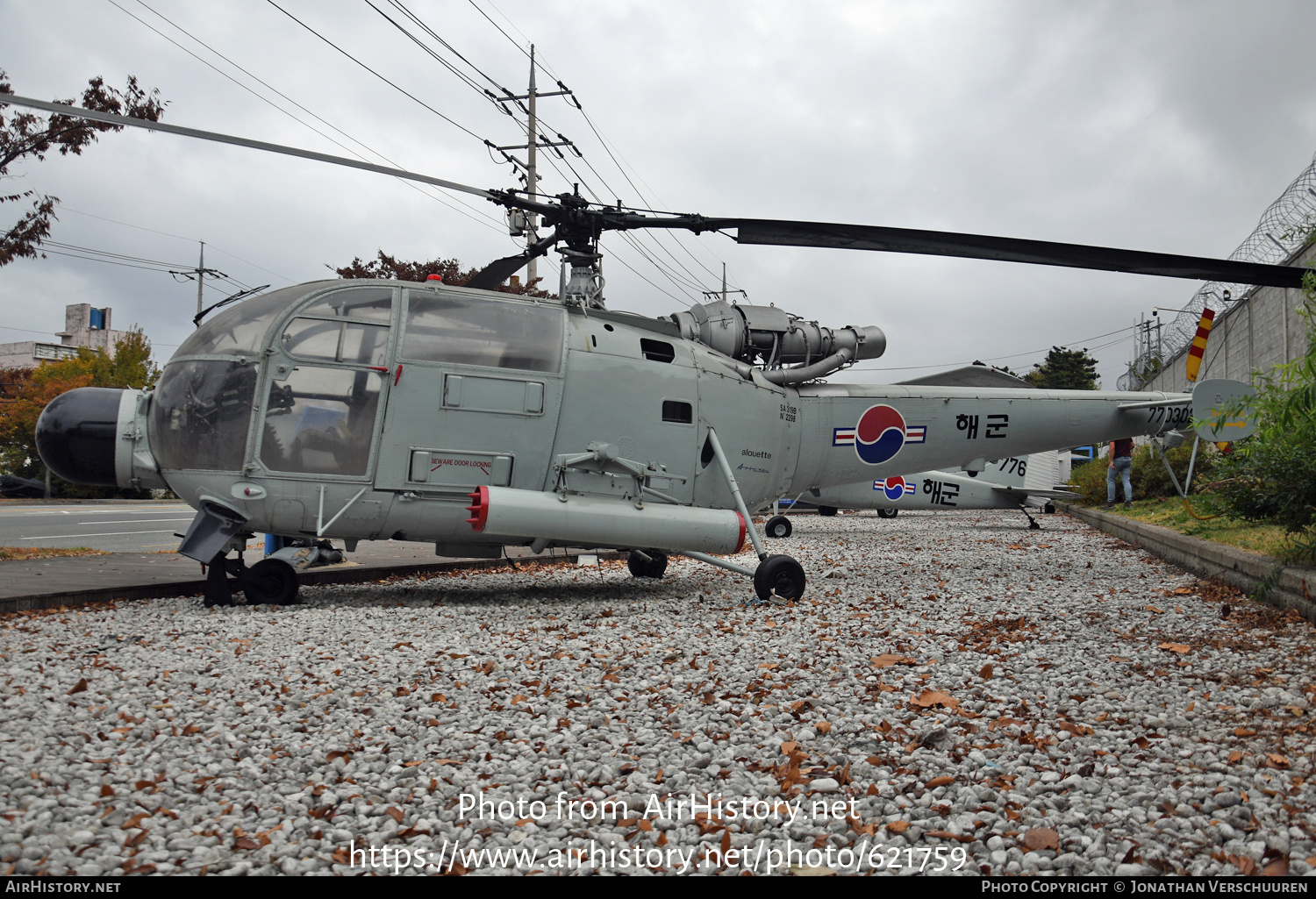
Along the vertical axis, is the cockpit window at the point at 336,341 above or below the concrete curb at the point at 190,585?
above

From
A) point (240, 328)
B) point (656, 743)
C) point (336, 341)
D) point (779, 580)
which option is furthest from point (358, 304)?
point (656, 743)

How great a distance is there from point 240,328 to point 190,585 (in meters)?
2.41

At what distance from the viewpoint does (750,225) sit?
256 inches

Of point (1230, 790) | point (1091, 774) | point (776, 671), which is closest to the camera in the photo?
point (1230, 790)

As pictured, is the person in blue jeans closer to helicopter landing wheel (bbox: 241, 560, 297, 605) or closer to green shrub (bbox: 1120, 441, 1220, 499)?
green shrub (bbox: 1120, 441, 1220, 499)

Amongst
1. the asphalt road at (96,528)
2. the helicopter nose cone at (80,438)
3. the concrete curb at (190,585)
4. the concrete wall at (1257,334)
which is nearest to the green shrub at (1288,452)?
the concrete wall at (1257,334)

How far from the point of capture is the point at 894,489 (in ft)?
51.2

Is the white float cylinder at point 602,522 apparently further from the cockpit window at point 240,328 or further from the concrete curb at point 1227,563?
the concrete curb at point 1227,563

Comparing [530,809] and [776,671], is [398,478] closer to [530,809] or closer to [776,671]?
[776,671]

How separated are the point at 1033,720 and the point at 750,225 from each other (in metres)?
4.60

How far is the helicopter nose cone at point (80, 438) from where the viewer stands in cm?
593

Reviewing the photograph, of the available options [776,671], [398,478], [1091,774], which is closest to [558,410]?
[398,478]

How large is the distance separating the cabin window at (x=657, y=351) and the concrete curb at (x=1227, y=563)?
4.95m

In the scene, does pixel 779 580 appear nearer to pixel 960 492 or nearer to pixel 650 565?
pixel 650 565
